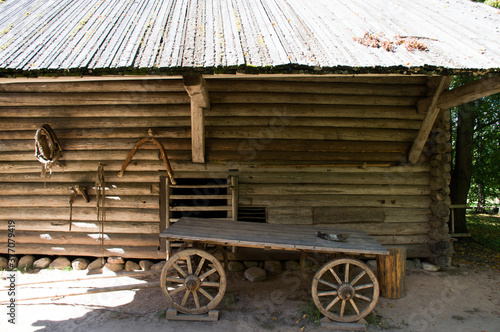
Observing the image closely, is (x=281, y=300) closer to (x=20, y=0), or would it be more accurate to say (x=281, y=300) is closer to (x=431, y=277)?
(x=431, y=277)

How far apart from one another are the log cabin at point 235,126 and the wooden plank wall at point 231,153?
3cm

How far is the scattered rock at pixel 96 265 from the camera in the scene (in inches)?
241

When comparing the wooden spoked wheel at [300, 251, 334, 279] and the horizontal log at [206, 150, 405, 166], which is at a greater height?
the horizontal log at [206, 150, 405, 166]

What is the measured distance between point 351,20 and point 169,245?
5269mm

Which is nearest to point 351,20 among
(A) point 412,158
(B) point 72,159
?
(A) point 412,158

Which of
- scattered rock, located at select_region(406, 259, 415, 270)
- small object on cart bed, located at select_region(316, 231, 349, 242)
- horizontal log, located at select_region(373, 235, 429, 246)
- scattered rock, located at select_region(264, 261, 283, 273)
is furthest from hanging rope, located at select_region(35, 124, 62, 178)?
scattered rock, located at select_region(406, 259, 415, 270)

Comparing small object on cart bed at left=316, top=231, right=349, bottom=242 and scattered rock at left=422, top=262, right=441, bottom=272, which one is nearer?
small object on cart bed at left=316, top=231, right=349, bottom=242

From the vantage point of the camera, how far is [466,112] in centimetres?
911

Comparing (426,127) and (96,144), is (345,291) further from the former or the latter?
(96,144)

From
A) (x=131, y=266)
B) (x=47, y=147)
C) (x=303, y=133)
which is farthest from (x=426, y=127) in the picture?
(x=47, y=147)

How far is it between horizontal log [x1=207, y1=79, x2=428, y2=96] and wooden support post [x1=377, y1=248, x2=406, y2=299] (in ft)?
9.57

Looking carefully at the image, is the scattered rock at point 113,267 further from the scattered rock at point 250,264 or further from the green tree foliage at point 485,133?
the green tree foliage at point 485,133

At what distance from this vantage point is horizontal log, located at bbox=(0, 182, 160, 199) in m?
6.07

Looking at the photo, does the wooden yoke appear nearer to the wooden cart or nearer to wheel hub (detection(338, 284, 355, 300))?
the wooden cart
